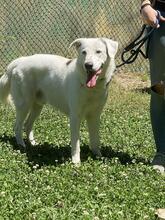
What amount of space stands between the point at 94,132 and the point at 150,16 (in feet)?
5.07

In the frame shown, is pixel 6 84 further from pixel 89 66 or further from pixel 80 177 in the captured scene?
pixel 80 177

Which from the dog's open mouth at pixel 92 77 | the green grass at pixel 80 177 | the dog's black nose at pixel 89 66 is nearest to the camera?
the green grass at pixel 80 177

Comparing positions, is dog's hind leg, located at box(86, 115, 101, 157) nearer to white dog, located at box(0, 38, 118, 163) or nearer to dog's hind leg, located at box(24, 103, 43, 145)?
white dog, located at box(0, 38, 118, 163)

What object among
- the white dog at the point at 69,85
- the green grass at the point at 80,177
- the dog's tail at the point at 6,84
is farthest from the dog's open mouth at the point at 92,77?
the dog's tail at the point at 6,84

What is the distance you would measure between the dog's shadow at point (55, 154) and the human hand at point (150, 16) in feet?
4.85

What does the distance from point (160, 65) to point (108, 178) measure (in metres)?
1.18

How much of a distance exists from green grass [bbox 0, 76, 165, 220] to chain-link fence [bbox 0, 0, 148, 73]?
3887mm

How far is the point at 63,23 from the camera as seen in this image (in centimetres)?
1205

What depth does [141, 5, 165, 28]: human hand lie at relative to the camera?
529 centimetres

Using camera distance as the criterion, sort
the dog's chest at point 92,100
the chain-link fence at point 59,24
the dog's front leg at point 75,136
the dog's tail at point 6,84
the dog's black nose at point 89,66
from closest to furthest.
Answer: the dog's black nose at point 89,66 < the dog's chest at point 92,100 < the dog's front leg at point 75,136 < the dog's tail at point 6,84 < the chain-link fence at point 59,24

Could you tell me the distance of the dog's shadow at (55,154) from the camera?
6.05 meters

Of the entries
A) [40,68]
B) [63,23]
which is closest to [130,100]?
[63,23]

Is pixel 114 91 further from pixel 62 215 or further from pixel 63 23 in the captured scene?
pixel 62 215

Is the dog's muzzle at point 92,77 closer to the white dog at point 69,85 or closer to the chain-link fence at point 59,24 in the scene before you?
the white dog at point 69,85
